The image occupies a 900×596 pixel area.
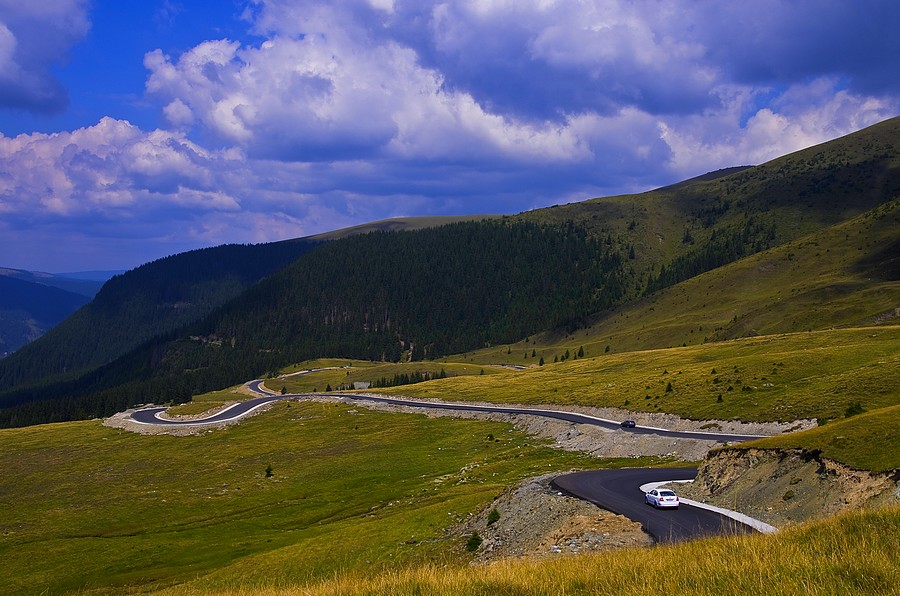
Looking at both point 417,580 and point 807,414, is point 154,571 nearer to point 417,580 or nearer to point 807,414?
point 417,580

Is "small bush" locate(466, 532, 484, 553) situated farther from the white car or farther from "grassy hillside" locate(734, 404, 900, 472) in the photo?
"grassy hillside" locate(734, 404, 900, 472)

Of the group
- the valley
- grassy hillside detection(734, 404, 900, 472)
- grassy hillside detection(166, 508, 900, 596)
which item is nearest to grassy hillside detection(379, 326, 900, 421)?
the valley

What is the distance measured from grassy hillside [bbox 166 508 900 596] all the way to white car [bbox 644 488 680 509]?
875 inches

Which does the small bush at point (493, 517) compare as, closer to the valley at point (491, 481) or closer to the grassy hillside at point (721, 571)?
the valley at point (491, 481)

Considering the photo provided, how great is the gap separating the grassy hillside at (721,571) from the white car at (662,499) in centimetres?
2222

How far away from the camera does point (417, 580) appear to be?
1116 centimetres

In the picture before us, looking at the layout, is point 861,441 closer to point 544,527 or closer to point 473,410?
point 544,527

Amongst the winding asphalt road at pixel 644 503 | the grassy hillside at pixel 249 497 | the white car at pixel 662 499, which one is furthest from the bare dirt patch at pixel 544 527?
the white car at pixel 662 499

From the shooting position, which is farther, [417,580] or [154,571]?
[154,571]

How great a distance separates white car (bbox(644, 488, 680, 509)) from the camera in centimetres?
3375

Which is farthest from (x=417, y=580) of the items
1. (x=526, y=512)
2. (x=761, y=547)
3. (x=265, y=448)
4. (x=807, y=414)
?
(x=265, y=448)

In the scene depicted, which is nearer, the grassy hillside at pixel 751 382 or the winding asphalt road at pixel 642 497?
the winding asphalt road at pixel 642 497

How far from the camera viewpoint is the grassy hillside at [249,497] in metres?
42.9

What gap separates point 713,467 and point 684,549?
3050 cm
